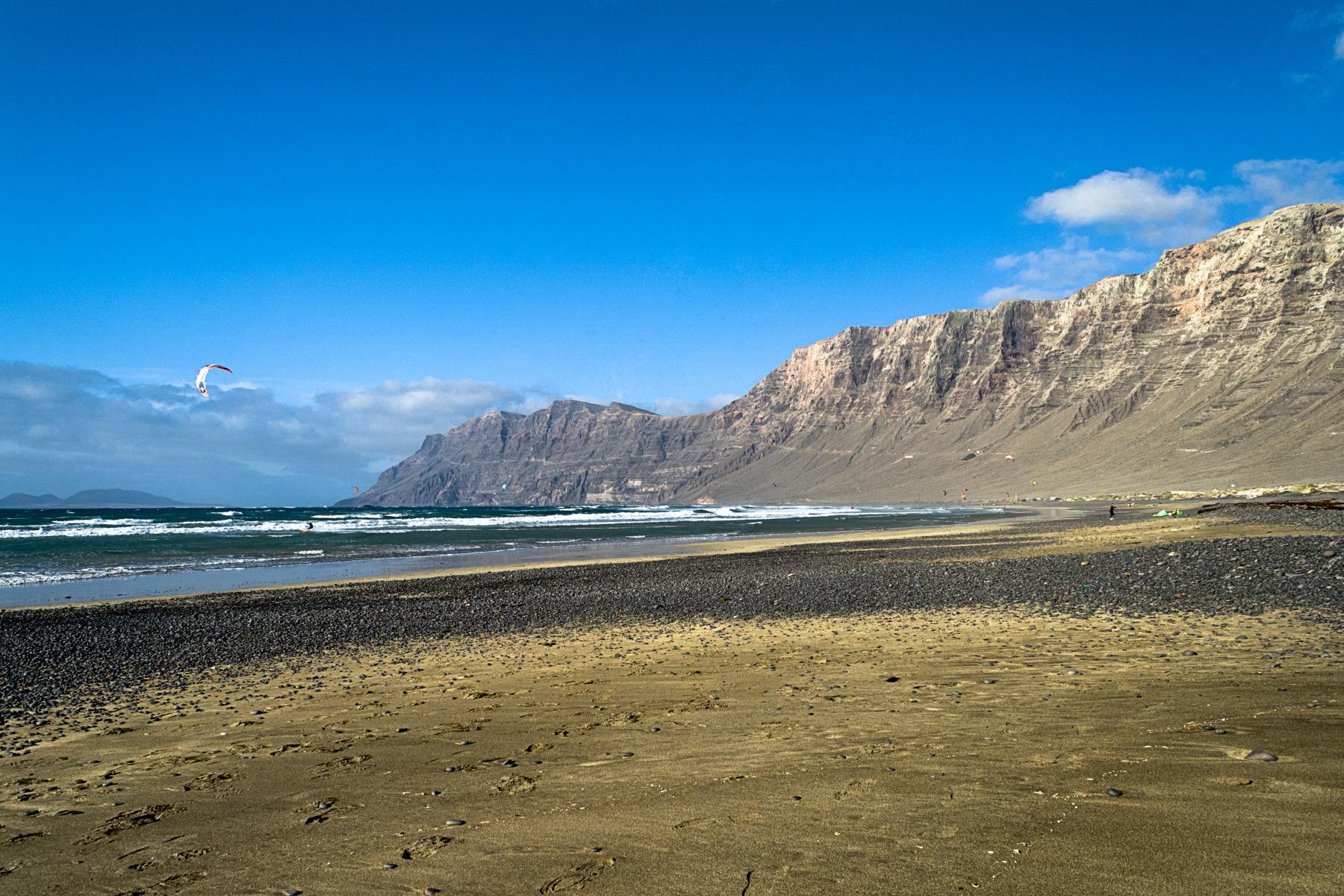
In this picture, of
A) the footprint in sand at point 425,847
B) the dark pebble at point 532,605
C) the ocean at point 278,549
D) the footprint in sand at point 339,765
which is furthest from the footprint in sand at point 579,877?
the ocean at point 278,549

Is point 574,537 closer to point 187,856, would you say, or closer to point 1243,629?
point 1243,629

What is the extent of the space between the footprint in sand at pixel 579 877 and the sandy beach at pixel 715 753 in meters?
0.03

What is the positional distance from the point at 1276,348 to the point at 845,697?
543 ft

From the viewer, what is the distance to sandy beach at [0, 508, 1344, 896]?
4.73 meters

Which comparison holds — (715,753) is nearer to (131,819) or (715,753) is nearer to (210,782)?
(210,782)

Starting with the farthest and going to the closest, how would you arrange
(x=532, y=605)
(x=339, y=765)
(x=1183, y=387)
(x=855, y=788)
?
(x=1183, y=387) → (x=532, y=605) → (x=339, y=765) → (x=855, y=788)

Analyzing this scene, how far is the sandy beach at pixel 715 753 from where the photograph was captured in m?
4.73

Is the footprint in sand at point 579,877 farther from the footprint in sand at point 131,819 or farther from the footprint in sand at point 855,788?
the footprint in sand at point 131,819

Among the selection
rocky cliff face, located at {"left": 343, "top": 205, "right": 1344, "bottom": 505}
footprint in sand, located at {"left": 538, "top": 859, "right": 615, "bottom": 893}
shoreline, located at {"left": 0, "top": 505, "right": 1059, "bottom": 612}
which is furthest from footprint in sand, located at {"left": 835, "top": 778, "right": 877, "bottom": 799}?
rocky cliff face, located at {"left": 343, "top": 205, "right": 1344, "bottom": 505}

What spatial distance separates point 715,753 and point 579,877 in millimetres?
2548

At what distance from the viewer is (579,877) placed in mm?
4680

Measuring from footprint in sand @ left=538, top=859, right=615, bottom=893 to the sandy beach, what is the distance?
3cm

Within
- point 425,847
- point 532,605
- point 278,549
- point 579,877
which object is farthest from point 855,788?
point 278,549

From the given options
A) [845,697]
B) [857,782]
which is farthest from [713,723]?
[857,782]
